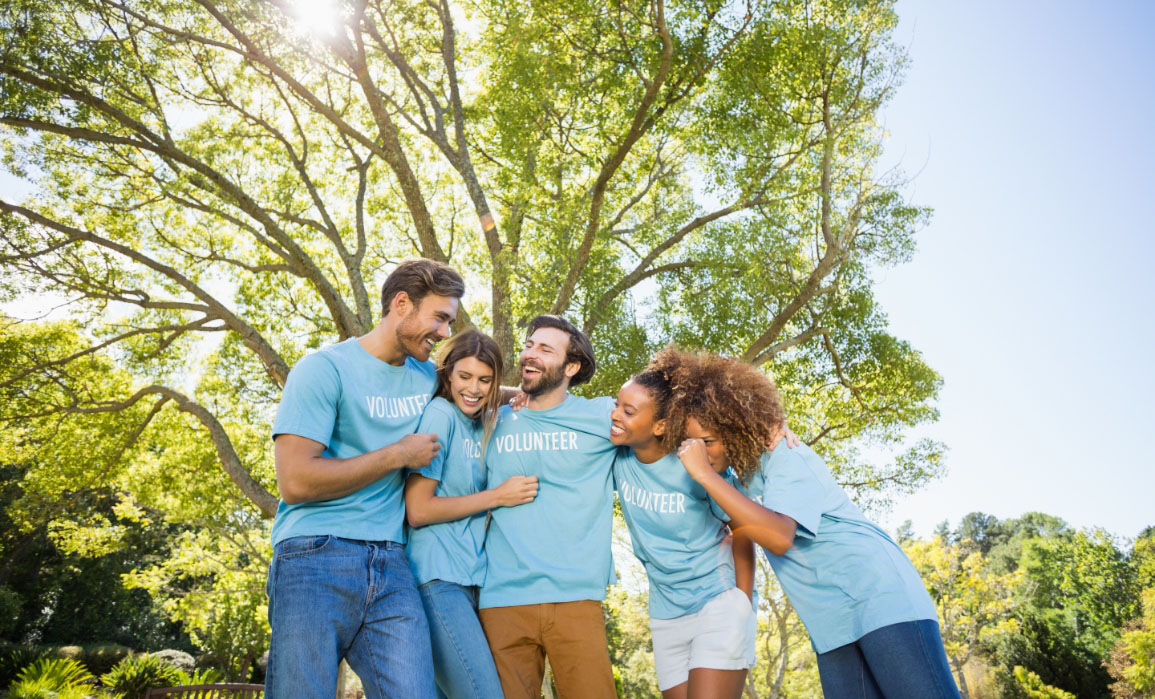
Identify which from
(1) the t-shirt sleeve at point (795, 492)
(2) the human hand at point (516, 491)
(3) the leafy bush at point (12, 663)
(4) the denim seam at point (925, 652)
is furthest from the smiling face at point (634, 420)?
(3) the leafy bush at point (12, 663)

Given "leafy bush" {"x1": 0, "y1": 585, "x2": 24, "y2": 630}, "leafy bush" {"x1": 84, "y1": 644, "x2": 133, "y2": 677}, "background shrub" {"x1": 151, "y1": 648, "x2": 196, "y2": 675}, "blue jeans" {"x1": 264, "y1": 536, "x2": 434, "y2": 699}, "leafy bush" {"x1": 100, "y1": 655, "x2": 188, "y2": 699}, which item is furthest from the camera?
"leafy bush" {"x1": 0, "y1": 585, "x2": 24, "y2": 630}

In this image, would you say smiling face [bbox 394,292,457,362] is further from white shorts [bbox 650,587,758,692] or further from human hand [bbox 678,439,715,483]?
white shorts [bbox 650,587,758,692]

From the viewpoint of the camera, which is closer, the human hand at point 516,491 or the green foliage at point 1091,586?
the human hand at point 516,491

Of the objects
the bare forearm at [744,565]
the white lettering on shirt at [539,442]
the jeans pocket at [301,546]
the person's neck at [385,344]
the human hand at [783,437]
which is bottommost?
the bare forearm at [744,565]

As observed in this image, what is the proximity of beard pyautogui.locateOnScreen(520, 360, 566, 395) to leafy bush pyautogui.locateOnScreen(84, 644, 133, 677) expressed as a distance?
2475cm

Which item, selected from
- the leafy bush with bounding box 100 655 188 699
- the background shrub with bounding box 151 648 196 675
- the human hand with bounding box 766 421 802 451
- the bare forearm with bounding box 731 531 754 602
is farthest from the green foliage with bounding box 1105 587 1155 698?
the background shrub with bounding box 151 648 196 675

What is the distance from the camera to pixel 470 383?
324cm

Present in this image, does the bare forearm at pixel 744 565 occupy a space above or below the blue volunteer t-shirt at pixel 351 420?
below

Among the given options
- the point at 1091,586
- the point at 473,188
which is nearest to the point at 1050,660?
the point at 1091,586

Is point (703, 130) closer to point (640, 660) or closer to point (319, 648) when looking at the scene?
point (319, 648)

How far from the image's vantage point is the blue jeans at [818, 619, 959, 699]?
8.14ft

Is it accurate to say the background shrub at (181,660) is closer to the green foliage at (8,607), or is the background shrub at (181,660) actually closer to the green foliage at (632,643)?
the green foliage at (8,607)

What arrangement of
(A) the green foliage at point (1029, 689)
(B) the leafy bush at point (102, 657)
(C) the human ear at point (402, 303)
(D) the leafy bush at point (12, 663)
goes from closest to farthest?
1. (C) the human ear at point (402, 303)
2. (D) the leafy bush at point (12, 663)
3. (B) the leafy bush at point (102, 657)
4. (A) the green foliage at point (1029, 689)

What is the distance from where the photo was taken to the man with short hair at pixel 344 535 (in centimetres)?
246
